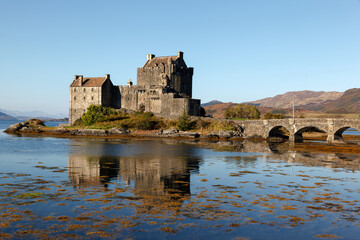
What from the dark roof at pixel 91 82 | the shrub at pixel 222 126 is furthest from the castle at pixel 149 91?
the shrub at pixel 222 126

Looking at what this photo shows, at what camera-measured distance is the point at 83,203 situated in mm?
18172

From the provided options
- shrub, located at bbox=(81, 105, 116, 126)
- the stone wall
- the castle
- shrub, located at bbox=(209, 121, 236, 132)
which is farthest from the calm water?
the stone wall

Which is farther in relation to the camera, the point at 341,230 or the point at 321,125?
the point at 321,125

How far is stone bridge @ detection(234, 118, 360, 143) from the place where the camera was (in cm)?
6397

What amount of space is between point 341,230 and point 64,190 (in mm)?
14831

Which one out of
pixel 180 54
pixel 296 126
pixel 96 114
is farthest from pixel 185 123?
pixel 296 126

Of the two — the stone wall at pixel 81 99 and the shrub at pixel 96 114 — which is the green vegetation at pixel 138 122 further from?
the stone wall at pixel 81 99

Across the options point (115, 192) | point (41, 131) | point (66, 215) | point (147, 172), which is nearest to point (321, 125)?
point (147, 172)

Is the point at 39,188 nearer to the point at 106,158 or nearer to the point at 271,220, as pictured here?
the point at 271,220

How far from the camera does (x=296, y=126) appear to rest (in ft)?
226

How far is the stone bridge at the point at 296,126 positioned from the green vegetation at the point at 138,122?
148 inches

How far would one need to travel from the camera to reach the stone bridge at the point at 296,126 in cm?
6397

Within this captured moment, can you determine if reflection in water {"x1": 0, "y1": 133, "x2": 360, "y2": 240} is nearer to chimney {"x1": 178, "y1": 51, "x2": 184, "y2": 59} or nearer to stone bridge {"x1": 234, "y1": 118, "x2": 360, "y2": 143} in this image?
stone bridge {"x1": 234, "y1": 118, "x2": 360, "y2": 143}

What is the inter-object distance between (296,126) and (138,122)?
1327 inches
